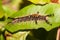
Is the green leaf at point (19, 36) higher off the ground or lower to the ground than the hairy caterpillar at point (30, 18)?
lower

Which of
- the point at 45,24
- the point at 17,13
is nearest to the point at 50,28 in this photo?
the point at 45,24

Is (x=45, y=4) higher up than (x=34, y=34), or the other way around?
(x=45, y=4)

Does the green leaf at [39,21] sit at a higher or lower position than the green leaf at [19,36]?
higher

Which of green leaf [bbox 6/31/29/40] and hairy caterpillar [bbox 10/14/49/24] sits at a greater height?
hairy caterpillar [bbox 10/14/49/24]

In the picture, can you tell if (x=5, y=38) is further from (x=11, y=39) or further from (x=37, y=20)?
(x=37, y=20)

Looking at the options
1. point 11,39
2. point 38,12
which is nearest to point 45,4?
point 38,12

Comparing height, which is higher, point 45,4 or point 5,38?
point 45,4

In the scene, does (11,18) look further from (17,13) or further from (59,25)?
(59,25)

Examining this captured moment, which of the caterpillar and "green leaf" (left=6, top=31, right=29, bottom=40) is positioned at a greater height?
the caterpillar
